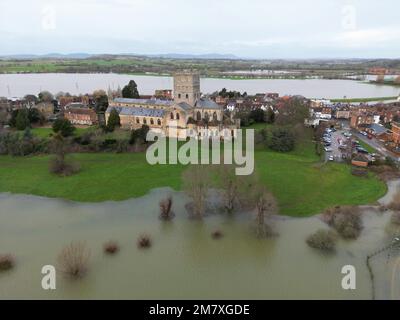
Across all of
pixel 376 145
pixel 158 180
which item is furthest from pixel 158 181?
pixel 376 145

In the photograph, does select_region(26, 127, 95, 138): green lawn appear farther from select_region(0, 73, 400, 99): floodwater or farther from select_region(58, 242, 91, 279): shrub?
select_region(0, 73, 400, 99): floodwater

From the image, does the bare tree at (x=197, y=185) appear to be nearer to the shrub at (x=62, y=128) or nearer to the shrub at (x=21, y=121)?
the shrub at (x=62, y=128)

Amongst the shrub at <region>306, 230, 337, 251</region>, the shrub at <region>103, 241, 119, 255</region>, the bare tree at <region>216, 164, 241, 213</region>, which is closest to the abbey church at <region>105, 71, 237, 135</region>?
the bare tree at <region>216, 164, 241, 213</region>

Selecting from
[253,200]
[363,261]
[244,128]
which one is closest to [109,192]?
[253,200]

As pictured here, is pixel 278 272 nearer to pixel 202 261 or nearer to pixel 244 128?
pixel 202 261

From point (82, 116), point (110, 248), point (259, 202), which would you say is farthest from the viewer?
point (82, 116)

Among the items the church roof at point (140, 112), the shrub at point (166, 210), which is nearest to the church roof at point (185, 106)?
the church roof at point (140, 112)

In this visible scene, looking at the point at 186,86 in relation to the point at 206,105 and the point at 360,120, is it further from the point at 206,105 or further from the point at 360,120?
the point at 360,120
